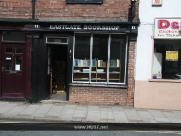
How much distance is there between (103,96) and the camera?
9492mm

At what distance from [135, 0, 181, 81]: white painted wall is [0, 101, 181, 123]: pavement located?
1488 mm

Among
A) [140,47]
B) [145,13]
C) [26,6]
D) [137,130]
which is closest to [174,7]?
[145,13]

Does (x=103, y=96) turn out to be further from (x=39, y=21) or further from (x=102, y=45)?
(x=39, y=21)

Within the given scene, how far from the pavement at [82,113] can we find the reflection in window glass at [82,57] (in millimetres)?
1224

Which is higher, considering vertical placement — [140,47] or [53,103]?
[140,47]

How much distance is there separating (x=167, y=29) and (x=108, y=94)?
10.9 ft

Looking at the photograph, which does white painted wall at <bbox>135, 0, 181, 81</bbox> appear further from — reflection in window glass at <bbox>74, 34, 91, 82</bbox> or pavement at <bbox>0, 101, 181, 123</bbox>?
reflection in window glass at <bbox>74, 34, 91, 82</bbox>

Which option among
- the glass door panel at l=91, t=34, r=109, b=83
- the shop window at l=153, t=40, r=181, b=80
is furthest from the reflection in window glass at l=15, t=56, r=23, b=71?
the shop window at l=153, t=40, r=181, b=80

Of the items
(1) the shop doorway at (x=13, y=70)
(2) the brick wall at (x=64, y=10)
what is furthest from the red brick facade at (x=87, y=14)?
(1) the shop doorway at (x=13, y=70)

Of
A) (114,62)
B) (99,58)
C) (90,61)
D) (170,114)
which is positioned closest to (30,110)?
(90,61)

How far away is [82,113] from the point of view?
8195 millimetres

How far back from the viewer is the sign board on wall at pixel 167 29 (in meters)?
9.06

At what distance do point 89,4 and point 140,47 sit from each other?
258 centimetres

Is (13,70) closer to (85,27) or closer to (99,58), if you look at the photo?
(85,27)
